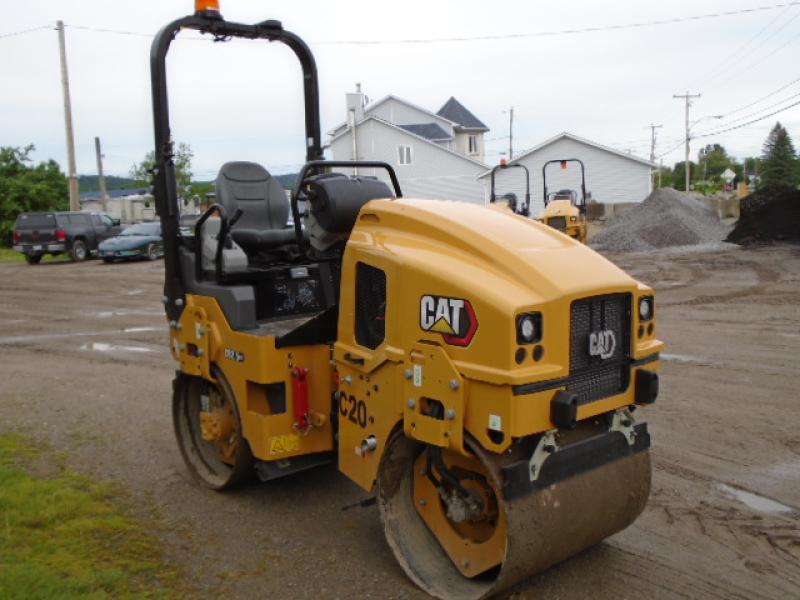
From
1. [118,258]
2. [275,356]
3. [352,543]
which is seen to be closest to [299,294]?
[275,356]

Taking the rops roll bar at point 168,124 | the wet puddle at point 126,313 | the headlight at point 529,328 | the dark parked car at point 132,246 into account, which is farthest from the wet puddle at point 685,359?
the dark parked car at point 132,246

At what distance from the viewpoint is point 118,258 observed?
25203 mm

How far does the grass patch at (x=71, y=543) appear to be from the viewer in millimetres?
3760

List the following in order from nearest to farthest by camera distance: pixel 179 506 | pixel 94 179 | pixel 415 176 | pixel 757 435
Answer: pixel 179 506, pixel 757 435, pixel 415 176, pixel 94 179

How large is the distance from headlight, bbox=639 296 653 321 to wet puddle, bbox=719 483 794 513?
169cm

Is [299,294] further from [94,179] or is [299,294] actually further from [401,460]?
[94,179]

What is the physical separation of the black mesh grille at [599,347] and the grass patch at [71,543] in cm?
214

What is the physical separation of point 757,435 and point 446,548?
10.5 ft

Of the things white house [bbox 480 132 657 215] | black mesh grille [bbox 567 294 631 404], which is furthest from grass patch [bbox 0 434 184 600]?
white house [bbox 480 132 657 215]

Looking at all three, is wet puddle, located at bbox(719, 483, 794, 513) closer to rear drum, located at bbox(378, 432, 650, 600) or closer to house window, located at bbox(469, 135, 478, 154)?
rear drum, located at bbox(378, 432, 650, 600)

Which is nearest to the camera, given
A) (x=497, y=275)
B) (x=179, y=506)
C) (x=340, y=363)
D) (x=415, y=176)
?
(x=497, y=275)

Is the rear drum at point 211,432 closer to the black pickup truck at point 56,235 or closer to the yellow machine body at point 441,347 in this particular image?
the yellow machine body at point 441,347

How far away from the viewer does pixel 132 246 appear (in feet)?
82.9

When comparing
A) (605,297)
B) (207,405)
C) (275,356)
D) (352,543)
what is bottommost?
(352,543)
